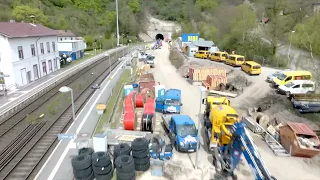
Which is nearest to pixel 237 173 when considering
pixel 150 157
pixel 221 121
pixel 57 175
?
pixel 221 121

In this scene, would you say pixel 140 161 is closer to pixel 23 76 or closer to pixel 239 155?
pixel 239 155

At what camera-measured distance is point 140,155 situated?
1273cm

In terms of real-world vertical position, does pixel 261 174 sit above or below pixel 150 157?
above

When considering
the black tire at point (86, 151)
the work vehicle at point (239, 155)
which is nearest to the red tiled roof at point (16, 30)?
the black tire at point (86, 151)

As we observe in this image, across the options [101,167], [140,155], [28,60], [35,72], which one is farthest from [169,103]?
[35,72]

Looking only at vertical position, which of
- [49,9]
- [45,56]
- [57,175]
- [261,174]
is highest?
[49,9]

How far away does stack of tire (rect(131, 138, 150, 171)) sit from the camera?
501 inches

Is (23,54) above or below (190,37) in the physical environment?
below

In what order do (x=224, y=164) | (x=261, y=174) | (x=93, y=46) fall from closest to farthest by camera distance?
1. (x=261, y=174)
2. (x=224, y=164)
3. (x=93, y=46)

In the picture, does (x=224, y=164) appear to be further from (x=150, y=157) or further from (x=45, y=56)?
(x=45, y=56)

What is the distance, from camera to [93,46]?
7831 cm

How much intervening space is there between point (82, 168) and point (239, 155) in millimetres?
7676

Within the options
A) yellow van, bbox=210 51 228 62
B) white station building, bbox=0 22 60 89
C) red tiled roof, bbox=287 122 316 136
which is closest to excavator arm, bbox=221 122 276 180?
red tiled roof, bbox=287 122 316 136

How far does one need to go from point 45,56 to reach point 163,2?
108m
